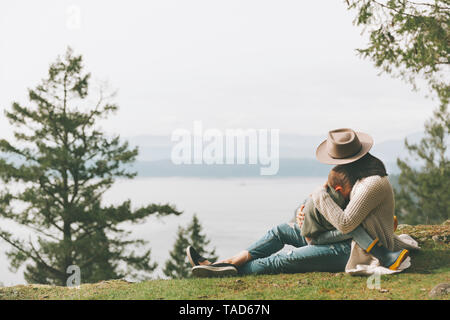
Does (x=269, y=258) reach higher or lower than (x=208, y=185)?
lower

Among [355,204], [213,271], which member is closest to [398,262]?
[355,204]

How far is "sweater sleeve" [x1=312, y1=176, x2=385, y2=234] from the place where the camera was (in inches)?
182

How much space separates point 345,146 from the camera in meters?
4.86

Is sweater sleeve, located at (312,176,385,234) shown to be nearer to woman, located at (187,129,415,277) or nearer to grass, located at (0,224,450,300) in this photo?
woman, located at (187,129,415,277)

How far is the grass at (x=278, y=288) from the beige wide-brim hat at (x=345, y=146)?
1.29 m

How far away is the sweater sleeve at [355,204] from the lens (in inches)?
182

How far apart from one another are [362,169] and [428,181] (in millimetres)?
17072

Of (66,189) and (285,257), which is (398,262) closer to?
(285,257)

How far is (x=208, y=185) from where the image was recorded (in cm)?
12575

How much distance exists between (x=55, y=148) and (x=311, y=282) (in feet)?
50.5

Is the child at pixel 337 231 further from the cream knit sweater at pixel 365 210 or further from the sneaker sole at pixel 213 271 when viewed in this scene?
the sneaker sole at pixel 213 271

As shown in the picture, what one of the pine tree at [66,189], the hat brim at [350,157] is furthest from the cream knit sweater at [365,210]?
the pine tree at [66,189]
